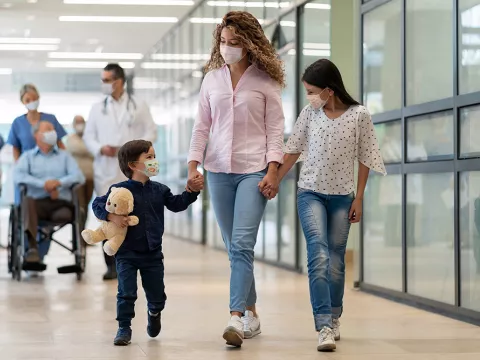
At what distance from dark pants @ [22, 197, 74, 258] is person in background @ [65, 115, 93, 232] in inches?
44.6

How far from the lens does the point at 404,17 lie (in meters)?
7.09

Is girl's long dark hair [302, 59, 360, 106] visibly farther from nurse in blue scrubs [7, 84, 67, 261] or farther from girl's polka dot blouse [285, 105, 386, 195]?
nurse in blue scrubs [7, 84, 67, 261]

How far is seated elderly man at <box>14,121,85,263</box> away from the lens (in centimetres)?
840

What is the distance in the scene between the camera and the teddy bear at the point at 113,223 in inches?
191

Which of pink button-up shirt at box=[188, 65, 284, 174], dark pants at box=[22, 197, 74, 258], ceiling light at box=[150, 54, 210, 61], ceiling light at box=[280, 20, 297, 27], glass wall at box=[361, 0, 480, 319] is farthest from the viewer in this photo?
ceiling light at box=[150, 54, 210, 61]

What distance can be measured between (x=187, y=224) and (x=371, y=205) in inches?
365

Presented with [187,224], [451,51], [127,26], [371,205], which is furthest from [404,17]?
[127,26]

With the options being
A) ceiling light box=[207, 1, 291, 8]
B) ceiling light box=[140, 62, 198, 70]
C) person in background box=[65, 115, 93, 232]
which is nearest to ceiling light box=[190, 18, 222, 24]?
ceiling light box=[207, 1, 291, 8]

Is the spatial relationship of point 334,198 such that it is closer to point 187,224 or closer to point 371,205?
point 371,205

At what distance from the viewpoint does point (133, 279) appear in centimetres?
494

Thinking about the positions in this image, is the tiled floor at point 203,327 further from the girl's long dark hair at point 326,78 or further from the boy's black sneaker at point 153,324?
the girl's long dark hair at point 326,78

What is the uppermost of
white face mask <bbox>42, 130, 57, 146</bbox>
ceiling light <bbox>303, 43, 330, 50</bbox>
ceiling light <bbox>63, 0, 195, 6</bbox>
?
ceiling light <bbox>63, 0, 195, 6</bbox>

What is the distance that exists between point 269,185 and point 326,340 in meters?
0.74

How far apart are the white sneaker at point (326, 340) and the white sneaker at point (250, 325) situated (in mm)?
541
